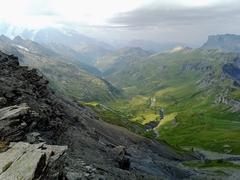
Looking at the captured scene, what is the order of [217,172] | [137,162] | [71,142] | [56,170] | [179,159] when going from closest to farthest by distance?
[56,170], [71,142], [137,162], [217,172], [179,159]

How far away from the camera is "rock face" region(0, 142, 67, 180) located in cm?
3828

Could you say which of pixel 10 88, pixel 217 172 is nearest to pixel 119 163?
pixel 10 88

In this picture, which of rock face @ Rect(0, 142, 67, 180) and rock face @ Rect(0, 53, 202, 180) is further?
rock face @ Rect(0, 53, 202, 180)

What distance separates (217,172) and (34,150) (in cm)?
11624

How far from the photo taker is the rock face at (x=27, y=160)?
126 ft

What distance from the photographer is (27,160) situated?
4047 centimetres

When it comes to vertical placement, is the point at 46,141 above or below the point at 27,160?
below

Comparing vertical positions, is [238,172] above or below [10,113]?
below

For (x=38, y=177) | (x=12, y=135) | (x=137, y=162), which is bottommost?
(x=137, y=162)

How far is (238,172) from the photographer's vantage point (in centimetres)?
15612

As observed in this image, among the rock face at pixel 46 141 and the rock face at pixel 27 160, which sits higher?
the rock face at pixel 27 160

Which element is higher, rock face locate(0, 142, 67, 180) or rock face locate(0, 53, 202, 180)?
rock face locate(0, 142, 67, 180)

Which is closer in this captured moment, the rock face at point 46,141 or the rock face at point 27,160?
the rock face at point 27,160

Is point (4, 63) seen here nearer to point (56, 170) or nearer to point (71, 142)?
point (71, 142)
